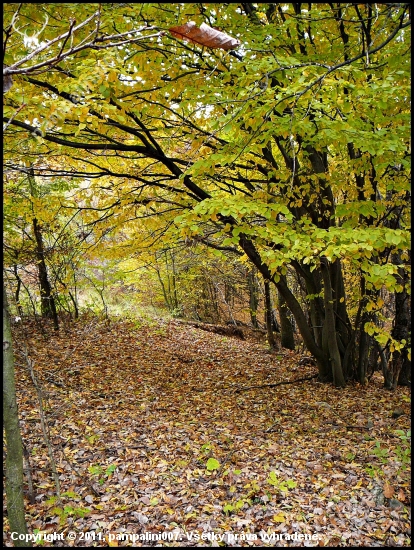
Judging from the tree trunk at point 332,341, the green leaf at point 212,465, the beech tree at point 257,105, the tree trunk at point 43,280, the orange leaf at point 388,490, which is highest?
the beech tree at point 257,105

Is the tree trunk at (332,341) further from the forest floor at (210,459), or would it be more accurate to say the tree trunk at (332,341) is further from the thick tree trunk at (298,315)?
the forest floor at (210,459)

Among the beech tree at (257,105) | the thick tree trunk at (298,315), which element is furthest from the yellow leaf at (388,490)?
the thick tree trunk at (298,315)

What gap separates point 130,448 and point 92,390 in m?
2.19

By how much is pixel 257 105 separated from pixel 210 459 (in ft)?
13.2

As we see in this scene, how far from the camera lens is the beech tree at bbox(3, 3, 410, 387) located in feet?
10.6

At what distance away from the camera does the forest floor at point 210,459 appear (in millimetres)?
3105

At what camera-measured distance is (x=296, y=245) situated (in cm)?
359

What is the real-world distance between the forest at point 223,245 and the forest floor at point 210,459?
0.02 meters

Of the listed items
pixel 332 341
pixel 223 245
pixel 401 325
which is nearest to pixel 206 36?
pixel 223 245

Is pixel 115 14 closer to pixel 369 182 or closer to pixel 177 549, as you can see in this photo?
pixel 369 182

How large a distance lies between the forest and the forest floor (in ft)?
0.08

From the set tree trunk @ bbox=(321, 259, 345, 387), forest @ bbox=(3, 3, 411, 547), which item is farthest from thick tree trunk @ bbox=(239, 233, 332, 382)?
tree trunk @ bbox=(321, 259, 345, 387)

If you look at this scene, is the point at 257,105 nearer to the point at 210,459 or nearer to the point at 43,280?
the point at 210,459

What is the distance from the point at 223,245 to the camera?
540 centimetres
